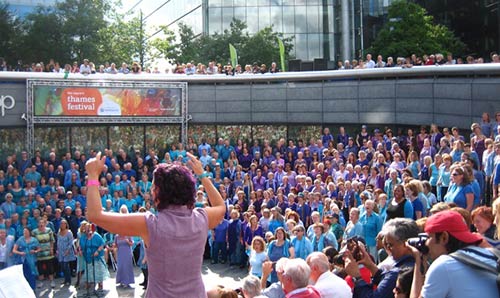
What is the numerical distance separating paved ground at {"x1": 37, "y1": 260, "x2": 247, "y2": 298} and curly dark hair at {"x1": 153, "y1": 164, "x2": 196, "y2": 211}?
447 inches

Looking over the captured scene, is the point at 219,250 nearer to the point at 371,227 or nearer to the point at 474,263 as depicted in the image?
the point at 371,227

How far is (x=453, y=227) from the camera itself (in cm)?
414

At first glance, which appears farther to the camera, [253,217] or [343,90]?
[343,90]

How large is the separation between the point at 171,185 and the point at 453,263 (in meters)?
1.67

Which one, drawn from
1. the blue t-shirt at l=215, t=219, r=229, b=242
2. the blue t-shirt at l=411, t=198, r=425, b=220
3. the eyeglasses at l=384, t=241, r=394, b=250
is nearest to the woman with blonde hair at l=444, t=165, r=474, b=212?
the blue t-shirt at l=411, t=198, r=425, b=220

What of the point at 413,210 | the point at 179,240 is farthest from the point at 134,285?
the point at 179,240

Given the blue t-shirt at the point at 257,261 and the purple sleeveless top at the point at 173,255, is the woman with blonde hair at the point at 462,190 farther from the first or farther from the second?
the purple sleeveless top at the point at 173,255

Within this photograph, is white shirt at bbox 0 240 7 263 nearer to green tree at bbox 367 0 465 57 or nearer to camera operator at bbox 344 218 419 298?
camera operator at bbox 344 218 419 298

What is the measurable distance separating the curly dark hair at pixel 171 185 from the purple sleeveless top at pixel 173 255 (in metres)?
0.05

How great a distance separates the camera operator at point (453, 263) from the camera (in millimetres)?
3887

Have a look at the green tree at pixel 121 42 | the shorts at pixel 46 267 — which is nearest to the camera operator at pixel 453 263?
the shorts at pixel 46 267

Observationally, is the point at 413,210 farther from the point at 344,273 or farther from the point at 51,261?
the point at 51,261

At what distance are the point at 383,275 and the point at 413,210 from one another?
4.79 m

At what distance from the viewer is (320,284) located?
5.83 metres
